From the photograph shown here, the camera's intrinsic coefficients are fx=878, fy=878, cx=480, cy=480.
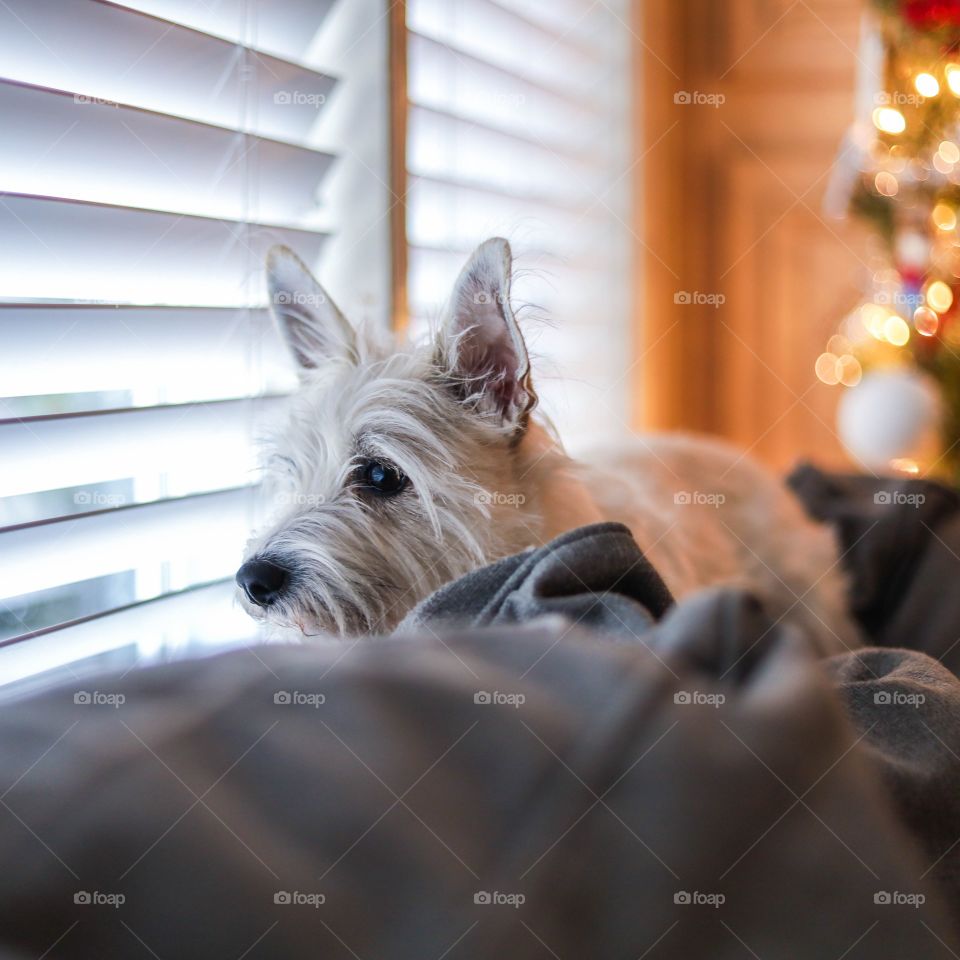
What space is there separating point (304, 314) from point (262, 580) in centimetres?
52

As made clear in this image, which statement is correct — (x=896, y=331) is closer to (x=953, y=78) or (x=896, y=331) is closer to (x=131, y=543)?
(x=953, y=78)

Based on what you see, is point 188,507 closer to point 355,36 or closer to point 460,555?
point 460,555

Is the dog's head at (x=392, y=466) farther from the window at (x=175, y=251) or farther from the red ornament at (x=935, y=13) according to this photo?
the red ornament at (x=935, y=13)

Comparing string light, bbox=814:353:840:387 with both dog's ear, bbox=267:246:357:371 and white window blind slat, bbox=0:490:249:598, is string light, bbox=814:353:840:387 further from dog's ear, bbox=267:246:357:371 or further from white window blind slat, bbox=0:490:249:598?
white window blind slat, bbox=0:490:249:598

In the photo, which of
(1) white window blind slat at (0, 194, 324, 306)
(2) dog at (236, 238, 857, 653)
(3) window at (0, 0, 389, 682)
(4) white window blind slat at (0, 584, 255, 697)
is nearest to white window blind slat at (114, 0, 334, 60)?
(3) window at (0, 0, 389, 682)

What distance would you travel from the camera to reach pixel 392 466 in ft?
4.34

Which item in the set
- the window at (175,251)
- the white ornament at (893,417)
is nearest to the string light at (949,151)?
the white ornament at (893,417)

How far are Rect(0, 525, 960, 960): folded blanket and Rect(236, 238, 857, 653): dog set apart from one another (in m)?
0.49

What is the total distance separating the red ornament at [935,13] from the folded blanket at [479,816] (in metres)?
2.54

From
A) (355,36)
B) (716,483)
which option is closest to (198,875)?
(716,483)

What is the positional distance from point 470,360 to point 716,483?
0.91 m

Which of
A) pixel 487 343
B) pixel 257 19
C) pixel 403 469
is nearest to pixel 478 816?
pixel 403 469

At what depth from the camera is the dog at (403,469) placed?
1210mm

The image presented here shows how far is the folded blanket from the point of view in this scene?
630mm
